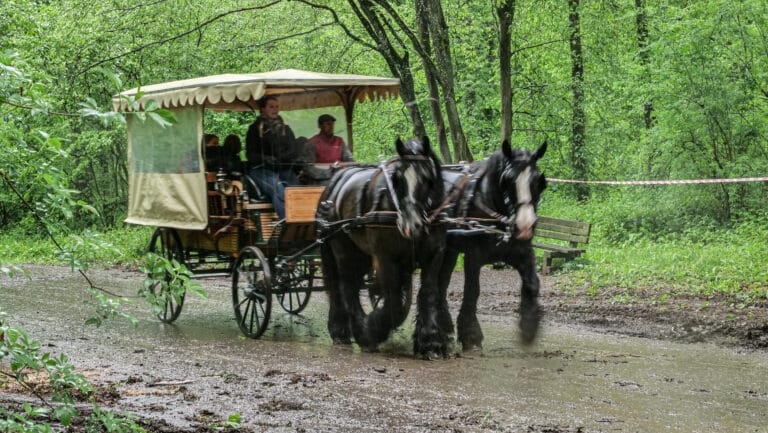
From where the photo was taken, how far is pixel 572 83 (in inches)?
886

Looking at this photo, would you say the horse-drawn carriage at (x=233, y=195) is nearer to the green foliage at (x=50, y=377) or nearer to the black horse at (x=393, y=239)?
the black horse at (x=393, y=239)

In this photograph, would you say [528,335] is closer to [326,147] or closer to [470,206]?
[470,206]

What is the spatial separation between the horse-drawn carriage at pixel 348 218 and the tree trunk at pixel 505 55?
4485 millimetres

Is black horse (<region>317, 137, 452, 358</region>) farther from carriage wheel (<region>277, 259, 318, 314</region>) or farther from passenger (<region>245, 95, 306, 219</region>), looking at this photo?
passenger (<region>245, 95, 306, 219</region>)

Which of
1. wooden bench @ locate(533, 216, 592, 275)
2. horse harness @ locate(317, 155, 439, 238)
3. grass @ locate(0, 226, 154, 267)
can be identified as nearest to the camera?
horse harness @ locate(317, 155, 439, 238)

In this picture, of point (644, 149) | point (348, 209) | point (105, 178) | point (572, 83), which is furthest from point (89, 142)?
point (348, 209)

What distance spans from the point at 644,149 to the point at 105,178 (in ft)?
58.3

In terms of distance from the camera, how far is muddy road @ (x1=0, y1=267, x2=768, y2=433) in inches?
256

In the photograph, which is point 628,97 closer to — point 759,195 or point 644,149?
point 644,149

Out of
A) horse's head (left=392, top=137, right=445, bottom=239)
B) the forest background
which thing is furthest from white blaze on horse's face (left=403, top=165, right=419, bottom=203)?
the forest background

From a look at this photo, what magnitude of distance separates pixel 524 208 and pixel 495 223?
0.51m

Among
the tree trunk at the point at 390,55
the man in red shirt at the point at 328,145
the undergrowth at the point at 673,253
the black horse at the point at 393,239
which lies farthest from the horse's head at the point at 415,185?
the tree trunk at the point at 390,55

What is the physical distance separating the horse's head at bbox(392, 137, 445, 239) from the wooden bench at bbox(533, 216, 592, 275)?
6.07 metres

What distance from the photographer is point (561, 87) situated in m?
22.8
